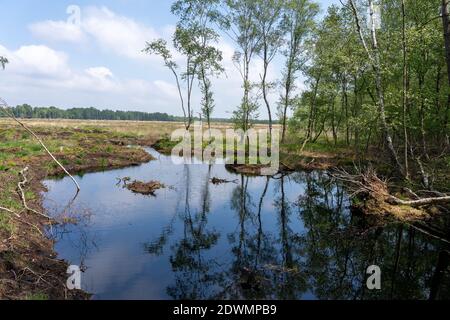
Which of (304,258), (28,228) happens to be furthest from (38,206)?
(304,258)

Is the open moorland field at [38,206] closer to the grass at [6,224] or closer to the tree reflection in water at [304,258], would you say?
the grass at [6,224]

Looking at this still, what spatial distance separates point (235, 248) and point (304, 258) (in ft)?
8.48

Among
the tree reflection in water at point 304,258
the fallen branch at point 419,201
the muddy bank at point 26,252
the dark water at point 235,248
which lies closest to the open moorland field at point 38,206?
the muddy bank at point 26,252

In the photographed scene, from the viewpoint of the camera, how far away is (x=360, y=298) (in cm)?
960

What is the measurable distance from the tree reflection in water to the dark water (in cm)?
3

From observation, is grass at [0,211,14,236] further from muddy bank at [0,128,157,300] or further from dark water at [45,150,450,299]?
dark water at [45,150,450,299]

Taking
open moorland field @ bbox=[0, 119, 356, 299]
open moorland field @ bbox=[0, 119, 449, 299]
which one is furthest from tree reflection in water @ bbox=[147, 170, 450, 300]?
open moorland field @ bbox=[0, 119, 356, 299]

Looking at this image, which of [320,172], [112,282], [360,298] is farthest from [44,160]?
[360,298]

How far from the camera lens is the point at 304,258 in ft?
40.4

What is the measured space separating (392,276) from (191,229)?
7.97 metres

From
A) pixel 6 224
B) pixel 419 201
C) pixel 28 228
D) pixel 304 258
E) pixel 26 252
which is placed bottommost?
pixel 304 258

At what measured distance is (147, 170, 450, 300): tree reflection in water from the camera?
390 inches

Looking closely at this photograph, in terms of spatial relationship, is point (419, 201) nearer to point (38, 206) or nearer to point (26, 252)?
point (26, 252)

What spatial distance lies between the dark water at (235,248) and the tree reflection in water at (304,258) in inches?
1.3
